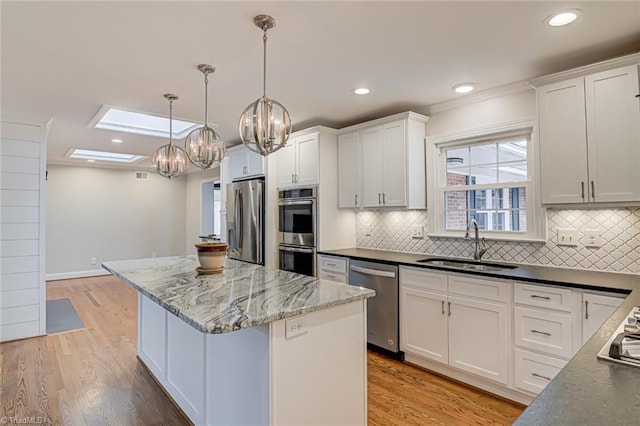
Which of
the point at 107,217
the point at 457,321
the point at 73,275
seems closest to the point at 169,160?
the point at 457,321

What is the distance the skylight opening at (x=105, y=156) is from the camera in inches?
255

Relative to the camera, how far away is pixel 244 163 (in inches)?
194

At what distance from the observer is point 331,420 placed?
1.85 meters

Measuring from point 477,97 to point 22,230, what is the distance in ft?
16.1

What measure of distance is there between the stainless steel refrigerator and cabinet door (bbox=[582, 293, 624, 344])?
3268mm

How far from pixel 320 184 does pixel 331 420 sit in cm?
258

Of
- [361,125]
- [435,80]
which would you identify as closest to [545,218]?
[435,80]

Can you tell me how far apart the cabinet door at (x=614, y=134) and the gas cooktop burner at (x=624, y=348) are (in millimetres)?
1346

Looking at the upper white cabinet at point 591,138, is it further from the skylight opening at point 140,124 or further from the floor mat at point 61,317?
the floor mat at point 61,317

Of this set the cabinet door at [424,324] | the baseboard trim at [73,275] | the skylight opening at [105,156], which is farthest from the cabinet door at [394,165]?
the baseboard trim at [73,275]

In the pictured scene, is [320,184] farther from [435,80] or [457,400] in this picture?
[457,400]

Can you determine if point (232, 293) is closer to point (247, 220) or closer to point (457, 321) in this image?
point (457, 321)

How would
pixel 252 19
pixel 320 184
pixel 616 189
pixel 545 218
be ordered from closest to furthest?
1. pixel 252 19
2. pixel 616 189
3. pixel 545 218
4. pixel 320 184

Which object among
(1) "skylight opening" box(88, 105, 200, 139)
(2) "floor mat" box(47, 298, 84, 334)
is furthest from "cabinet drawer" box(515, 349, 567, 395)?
(2) "floor mat" box(47, 298, 84, 334)
